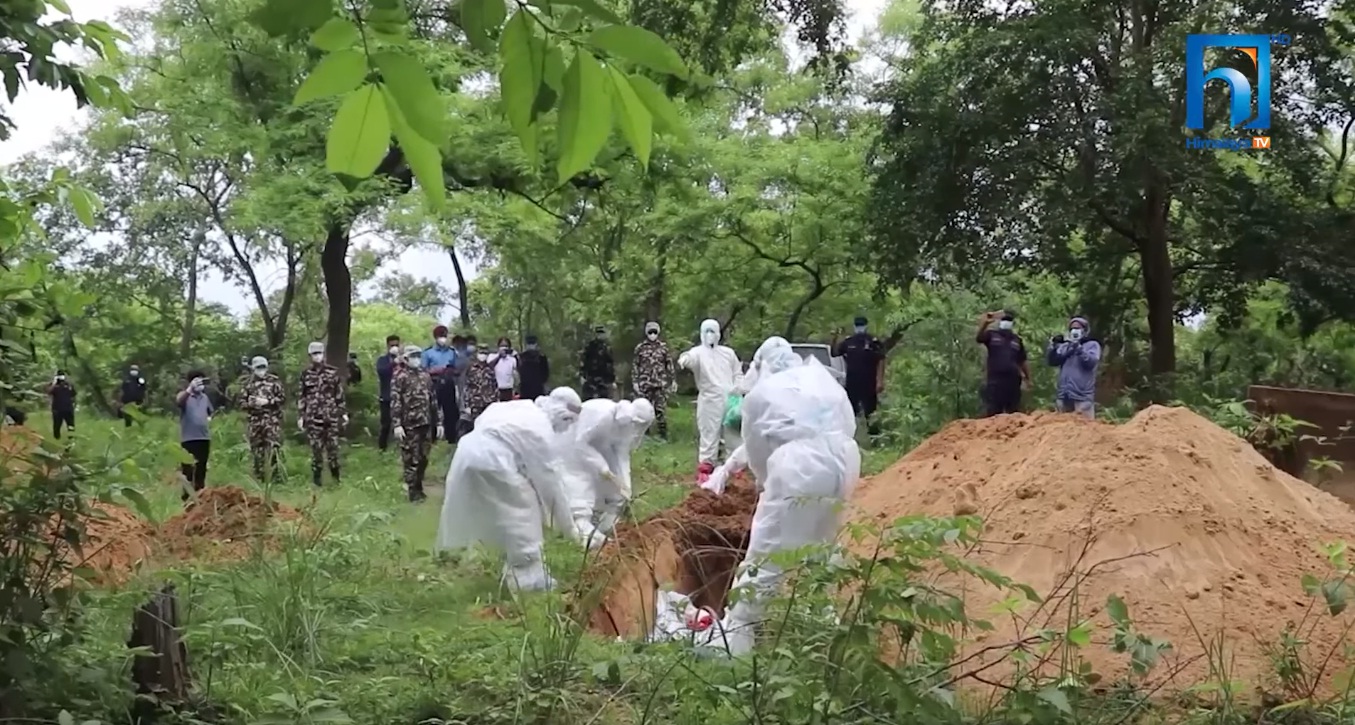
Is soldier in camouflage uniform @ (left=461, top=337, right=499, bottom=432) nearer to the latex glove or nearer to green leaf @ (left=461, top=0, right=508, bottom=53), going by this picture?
the latex glove

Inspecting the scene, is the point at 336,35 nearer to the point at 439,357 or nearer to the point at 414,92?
the point at 414,92

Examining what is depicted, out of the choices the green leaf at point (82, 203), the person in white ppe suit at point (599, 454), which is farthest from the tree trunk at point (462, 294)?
the green leaf at point (82, 203)

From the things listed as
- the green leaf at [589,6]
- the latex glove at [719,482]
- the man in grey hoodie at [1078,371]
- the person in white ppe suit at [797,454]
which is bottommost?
the latex glove at [719,482]

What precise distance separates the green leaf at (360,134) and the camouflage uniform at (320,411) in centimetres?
1176

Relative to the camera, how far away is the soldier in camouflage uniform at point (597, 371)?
16453mm

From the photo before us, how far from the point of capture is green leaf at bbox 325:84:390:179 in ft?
4.26

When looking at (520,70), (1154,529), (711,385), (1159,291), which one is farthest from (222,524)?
(1159,291)

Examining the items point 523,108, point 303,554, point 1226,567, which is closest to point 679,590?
point 303,554

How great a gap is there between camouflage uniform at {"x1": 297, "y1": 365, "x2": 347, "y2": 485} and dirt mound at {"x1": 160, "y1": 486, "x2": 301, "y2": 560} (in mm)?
2465

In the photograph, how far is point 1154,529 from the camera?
5723 mm

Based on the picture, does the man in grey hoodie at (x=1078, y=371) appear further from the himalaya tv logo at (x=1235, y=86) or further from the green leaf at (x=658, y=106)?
the green leaf at (x=658, y=106)

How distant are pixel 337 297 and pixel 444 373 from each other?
4.53 meters

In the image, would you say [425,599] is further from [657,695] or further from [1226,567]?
[1226,567]

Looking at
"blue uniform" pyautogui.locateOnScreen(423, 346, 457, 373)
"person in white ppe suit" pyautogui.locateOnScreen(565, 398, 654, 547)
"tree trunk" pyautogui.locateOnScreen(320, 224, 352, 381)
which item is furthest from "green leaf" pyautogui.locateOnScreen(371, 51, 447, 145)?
"tree trunk" pyautogui.locateOnScreen(320, 224, 352, 381)
